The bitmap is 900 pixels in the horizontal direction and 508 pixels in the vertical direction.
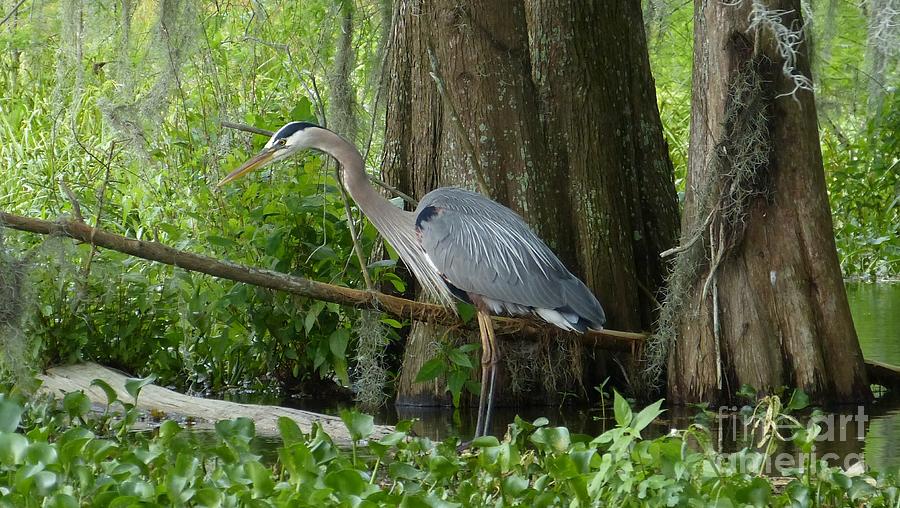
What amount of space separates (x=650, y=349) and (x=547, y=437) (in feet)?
9.04

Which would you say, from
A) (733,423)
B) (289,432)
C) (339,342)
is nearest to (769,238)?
(733,423)

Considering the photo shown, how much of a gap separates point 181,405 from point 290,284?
92 centimetres

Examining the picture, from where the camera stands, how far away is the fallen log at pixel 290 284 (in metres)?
5.33

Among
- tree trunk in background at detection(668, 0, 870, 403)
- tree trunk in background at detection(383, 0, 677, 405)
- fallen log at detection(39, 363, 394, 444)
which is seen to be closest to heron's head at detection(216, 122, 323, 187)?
tree trunk in background at detection(383, 0, 677, 405)

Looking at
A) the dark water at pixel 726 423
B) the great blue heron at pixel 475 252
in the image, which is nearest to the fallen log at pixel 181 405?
the dark water at pixel 726 423

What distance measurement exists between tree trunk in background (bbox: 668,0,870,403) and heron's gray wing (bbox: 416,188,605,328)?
0.91 meters

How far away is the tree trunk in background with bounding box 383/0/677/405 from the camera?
21.5 feet

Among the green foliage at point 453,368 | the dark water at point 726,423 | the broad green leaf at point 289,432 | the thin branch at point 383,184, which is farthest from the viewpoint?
the thin branch at point 383,184

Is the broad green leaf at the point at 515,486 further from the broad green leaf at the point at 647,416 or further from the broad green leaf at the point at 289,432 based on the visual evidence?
the broad green leaf at the point at 289,432

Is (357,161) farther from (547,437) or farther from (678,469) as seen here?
(678,469)

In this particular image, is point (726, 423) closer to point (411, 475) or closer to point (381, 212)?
point (381, 212)

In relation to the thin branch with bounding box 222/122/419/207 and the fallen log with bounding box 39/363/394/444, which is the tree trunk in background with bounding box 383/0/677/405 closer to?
the thin branch with bounding box 222/122/419/207

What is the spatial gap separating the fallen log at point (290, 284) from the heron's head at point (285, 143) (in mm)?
652

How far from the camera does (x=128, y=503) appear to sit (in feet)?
10.4
